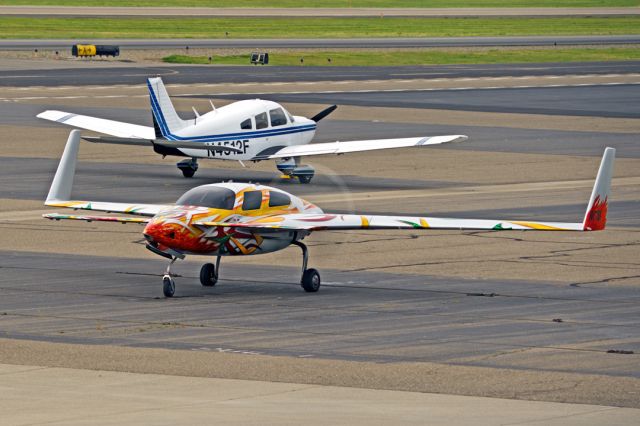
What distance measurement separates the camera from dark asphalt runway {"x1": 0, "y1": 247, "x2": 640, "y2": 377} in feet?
76.4

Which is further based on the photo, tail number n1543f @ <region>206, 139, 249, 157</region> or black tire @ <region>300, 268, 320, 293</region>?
tail number n1543f @ <region>206, 139, 249, 157</region>

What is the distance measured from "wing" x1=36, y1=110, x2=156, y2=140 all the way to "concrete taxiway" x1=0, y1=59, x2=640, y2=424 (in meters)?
1.43

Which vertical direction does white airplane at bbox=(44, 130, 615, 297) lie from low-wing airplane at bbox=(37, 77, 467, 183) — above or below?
above

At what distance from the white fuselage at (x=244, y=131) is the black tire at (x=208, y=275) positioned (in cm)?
1719

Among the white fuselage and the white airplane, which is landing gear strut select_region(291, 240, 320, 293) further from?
the white fuselage

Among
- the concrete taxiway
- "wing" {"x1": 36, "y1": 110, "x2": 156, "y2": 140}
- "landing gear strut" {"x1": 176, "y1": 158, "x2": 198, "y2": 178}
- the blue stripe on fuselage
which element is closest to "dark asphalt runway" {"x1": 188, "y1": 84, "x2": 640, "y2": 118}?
the concrete taxiway

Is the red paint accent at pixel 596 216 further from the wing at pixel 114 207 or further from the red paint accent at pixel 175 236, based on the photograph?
the wing at pixel 114 207

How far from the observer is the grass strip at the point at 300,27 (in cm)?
14150

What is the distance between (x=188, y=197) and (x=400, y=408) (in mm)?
11006

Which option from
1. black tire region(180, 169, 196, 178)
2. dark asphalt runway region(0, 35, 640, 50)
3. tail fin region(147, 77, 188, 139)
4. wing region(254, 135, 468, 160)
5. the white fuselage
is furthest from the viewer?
dark asphalt runway region(0, 35, 640, 50)

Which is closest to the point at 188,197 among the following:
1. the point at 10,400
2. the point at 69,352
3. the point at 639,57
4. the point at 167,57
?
the point at 69,352

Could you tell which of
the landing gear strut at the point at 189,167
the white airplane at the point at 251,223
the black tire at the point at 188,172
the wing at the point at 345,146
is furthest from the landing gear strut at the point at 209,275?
the black tire at the point at 188,172

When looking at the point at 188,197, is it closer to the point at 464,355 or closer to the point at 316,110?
the point at 464,355

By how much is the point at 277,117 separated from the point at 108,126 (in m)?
7.28
